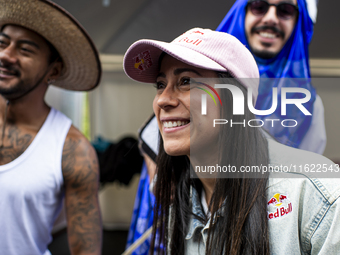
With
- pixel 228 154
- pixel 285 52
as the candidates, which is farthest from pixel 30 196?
pixel 285 52

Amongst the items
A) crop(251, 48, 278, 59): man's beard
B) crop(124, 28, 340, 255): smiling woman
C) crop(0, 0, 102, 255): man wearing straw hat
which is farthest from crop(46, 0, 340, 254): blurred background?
crop(124, 28, 340, 255): smiling woman

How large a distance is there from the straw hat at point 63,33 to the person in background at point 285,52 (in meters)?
0.82

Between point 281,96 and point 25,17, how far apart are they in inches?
52.4

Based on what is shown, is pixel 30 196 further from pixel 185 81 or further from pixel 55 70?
pixel 185 81

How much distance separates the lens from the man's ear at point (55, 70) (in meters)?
1.60

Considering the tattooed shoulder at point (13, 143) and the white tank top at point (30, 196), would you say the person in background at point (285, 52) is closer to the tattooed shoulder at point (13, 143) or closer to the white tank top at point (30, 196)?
the white tank top at point (30, 196)

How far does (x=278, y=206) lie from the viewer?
0.93 m

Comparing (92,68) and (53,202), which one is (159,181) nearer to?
(53,202)

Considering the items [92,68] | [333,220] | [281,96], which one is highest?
[92,68]

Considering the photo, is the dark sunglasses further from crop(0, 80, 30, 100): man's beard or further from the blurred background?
crop(0, 80, 30, 100): man's beard

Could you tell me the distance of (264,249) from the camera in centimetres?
90

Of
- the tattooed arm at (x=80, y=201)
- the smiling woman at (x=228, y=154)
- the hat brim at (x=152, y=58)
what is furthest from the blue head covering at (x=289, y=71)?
the tattooed arm at (x=80, y=201)

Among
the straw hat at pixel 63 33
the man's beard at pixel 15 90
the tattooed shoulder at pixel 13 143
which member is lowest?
the tattooed shoulder at pixel 13 143

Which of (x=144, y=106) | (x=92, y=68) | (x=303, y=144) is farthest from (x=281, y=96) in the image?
(x=144, y=106)
